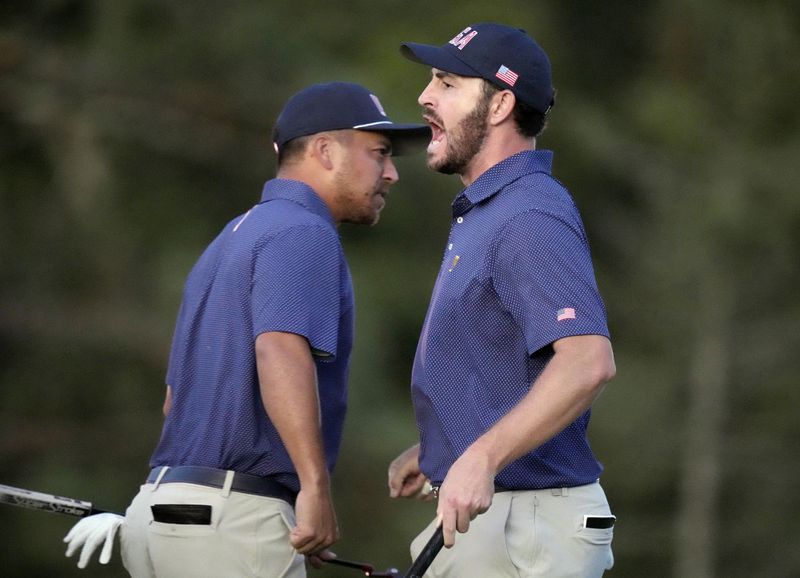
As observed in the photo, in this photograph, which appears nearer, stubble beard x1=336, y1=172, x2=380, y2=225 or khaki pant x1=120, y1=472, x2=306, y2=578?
khaki pant x1=120, y1=472, x2=306, y2=578

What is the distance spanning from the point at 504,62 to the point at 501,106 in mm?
123

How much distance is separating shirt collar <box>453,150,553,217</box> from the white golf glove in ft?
4.84

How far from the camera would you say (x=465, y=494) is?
12.7ft

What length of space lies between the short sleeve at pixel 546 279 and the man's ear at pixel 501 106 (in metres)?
0.46

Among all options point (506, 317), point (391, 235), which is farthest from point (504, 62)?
point (391, 235)

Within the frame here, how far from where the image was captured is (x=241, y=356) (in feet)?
16.1

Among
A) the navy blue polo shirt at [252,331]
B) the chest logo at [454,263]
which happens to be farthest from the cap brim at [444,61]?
the navy blue polo shirt at [252,331]

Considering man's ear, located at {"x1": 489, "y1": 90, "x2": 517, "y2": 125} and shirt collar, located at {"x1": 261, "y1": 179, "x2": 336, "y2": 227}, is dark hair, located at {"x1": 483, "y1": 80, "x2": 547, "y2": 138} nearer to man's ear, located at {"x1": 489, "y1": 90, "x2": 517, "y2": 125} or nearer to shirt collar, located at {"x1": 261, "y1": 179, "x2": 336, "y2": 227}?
man's ear, located at {"x1": 489, "y1": 90, "x2": 517, "y2": 125}

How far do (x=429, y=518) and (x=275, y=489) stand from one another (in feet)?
34.7

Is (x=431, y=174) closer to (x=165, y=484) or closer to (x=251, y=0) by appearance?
(x=251, y=0)

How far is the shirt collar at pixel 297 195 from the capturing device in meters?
5.22

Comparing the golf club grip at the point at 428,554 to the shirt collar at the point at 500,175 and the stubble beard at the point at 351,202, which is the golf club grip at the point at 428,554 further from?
the stubble beard at the point at 351,202

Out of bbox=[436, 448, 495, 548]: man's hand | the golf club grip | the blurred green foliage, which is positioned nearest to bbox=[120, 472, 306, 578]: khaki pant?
the golf club grip

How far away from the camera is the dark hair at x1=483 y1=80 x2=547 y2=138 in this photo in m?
4.66
